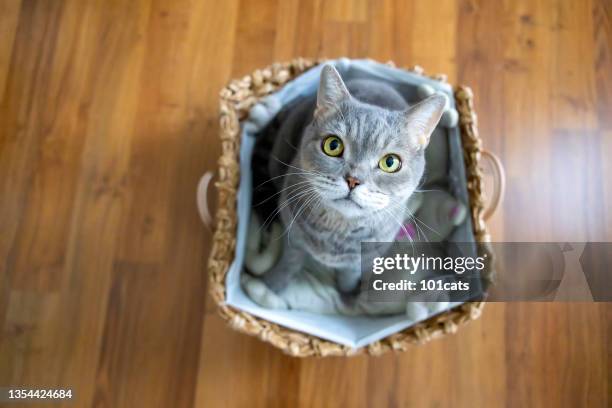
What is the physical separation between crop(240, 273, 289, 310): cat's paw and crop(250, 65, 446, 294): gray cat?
21cm

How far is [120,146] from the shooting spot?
5.09 feet

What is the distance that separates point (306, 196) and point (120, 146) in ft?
2.75

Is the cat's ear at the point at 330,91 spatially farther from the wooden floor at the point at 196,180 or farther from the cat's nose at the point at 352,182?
the wooden floor at the point at 196,180

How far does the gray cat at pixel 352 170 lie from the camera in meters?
0.90

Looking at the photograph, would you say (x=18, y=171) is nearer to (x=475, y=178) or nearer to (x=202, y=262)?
(x=202, y=262)

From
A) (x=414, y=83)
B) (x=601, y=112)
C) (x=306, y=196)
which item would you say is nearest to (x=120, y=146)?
(x=306, y=196)

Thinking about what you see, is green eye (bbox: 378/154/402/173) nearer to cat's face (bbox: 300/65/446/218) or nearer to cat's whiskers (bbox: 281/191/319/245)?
cat's face (bbox: 300/65/446/218)

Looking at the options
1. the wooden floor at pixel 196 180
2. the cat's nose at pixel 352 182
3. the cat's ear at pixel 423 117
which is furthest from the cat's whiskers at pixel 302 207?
the wooden floor at pixel 196 180

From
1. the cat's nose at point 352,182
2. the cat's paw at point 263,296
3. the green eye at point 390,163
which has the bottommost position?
the cat's paw at point 263,296

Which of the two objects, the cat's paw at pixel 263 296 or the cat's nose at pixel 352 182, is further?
the cat's paw at pixel 263 296

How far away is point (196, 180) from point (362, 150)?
2.58ft

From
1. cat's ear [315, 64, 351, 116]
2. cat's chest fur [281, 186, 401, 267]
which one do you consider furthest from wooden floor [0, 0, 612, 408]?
cat's ear [315, 64, 351, 116]

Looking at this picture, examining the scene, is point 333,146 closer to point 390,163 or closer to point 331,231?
point 390,163

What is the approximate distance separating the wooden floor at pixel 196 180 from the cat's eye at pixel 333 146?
0.70m
